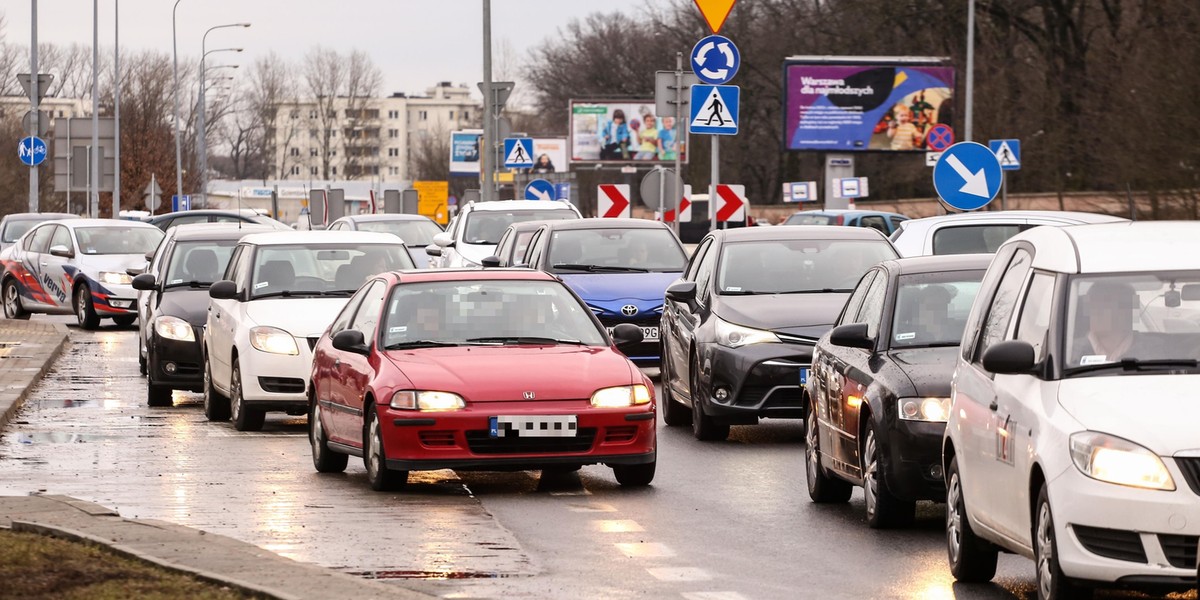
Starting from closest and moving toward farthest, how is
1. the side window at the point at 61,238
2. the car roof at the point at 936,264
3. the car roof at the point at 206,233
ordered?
the car roof at the point at 936,264
the car roof at the point at 206,233
the side window at the point at 61,238

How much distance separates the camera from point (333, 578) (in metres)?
8.71

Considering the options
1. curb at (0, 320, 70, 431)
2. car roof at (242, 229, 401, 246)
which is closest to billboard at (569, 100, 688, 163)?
curb at (0, 320, 70, 431)

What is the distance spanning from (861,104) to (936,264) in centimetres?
5017

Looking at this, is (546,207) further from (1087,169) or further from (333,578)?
(1087,169)

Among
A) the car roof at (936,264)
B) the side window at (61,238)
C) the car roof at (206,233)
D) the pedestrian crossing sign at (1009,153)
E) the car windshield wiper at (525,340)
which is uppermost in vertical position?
the pedestrian crossing sign at (1009,153)

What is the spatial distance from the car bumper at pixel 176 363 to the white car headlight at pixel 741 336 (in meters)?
5.84

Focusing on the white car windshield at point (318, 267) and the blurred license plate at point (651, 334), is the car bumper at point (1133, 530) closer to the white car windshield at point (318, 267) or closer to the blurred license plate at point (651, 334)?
the white car windshield at point (318, 267)

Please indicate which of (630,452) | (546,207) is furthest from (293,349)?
(546,207)

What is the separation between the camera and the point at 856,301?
503 inches

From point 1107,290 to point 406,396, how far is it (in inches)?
202

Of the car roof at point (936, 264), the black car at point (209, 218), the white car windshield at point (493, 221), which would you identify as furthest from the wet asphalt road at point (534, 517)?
the black car at point (209, 218)

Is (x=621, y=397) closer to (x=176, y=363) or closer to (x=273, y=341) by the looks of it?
(x=273, y=341)

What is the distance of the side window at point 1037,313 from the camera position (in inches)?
325

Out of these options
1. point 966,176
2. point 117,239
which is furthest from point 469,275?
point 117,239
